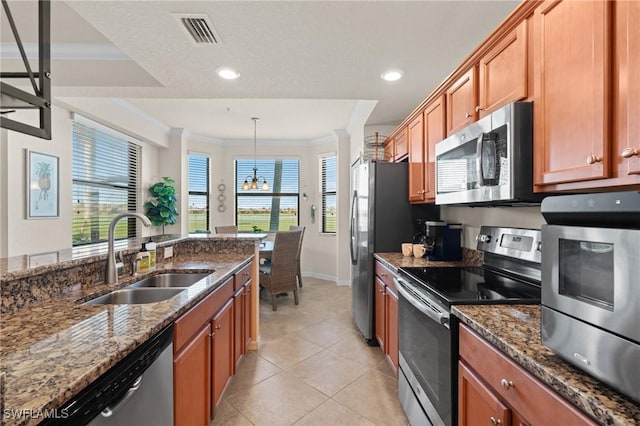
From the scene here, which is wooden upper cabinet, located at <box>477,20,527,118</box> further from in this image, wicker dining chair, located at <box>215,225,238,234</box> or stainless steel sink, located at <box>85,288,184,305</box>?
wicker dining chair, located at <box>215,225,238,234</box>

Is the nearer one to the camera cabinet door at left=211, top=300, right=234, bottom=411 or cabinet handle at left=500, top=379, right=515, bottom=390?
cabinet handle at left=500, top=379, right=515, bottom=390

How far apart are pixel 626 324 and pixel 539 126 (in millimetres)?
938

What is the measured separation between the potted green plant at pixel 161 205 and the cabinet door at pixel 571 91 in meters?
5.13

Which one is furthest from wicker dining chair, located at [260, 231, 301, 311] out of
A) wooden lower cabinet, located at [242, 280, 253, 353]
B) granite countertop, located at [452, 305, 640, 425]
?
granite countertop, located at [452, 305, 640, 425]

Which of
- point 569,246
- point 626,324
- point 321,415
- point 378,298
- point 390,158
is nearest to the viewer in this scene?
point 626,324

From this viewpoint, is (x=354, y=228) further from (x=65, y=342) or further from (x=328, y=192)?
(x=65, y=342)

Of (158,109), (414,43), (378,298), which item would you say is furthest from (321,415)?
(158,109)

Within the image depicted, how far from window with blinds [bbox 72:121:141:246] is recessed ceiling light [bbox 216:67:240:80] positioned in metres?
2.52

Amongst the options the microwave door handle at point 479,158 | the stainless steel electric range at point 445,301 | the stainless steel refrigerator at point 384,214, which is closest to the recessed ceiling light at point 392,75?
the stainless steel refrigerator at point 384,214

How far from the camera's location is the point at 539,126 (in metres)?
1.29

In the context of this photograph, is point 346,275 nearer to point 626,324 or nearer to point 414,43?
point 414,43

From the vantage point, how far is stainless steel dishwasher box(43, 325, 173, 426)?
0.77m

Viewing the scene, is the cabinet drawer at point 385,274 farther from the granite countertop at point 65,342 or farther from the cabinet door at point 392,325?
the granite countertop at point 65,342

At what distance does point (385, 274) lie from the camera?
255 centimetres
